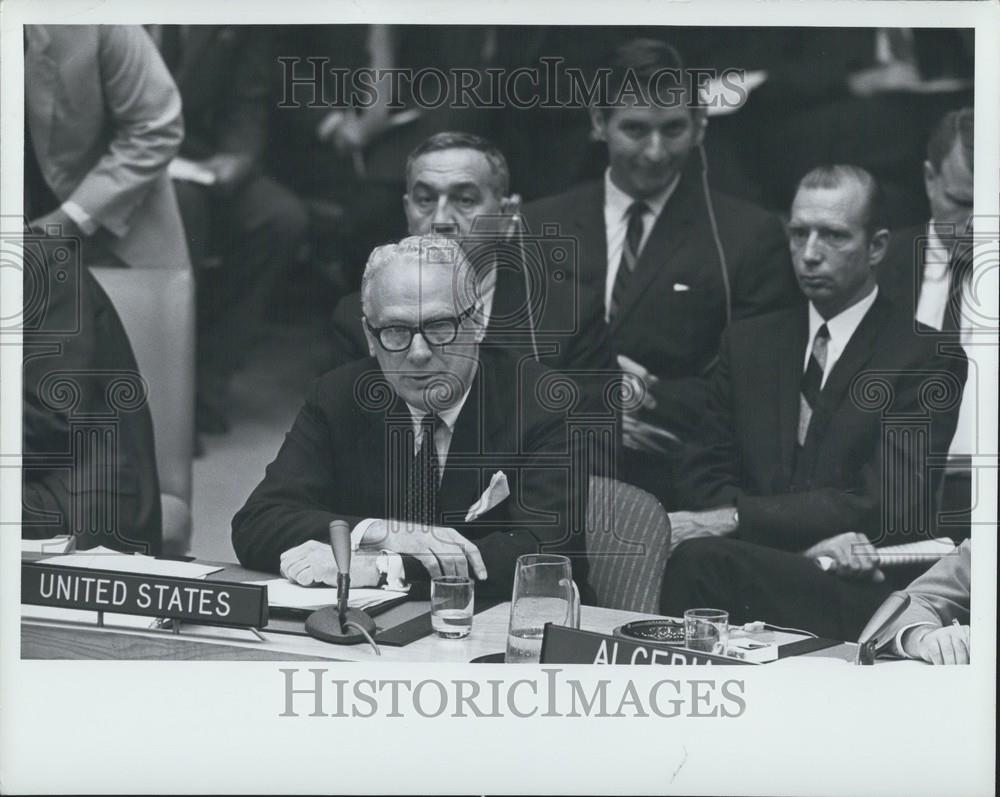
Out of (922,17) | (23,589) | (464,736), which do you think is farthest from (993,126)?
(23,589)

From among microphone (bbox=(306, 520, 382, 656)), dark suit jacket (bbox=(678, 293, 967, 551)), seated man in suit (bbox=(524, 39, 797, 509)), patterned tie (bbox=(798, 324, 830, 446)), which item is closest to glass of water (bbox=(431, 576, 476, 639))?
microphone (bbox=(306, 520, 382, 656))

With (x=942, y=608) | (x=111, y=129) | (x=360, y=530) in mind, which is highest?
(x=111, y=129)

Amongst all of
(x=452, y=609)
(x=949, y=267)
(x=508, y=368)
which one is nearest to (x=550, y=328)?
(x=508, y=368)

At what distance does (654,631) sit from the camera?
4.05 m

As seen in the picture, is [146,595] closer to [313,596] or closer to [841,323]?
[313,596]

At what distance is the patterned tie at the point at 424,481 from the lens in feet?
14.0

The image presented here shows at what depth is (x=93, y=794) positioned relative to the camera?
4230 mm

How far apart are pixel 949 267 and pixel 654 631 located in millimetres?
1402

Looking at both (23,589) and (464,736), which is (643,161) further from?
(23,589)

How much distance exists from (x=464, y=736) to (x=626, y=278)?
1.44 meters

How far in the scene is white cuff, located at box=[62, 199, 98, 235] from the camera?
4254 millimetres

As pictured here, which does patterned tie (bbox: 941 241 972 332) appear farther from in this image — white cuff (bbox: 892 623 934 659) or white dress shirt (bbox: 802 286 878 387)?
white cuff (bbox: 892 623 934 659)

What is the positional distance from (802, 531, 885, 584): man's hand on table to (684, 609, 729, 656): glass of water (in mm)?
553

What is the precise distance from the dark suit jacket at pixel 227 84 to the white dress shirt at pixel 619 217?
104cm
